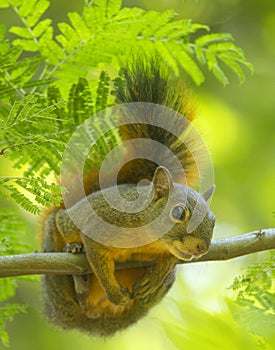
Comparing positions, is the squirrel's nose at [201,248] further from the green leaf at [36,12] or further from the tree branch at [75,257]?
the green leaf at [36,12]

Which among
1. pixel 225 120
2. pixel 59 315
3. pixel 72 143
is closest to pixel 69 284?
pixel 59 315

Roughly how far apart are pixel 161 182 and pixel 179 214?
11 centimetres

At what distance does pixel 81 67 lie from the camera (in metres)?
1.85

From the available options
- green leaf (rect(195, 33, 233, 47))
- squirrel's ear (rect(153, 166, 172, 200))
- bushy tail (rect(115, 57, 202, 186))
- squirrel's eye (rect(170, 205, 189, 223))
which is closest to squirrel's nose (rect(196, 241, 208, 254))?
squirrel's eye (rect(170, 205, 189, 223))

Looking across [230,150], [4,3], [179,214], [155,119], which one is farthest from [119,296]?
[230,150]

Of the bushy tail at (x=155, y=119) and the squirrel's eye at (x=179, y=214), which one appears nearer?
the bushy tail at (x=155, y=119)

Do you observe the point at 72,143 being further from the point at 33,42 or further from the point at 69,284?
the point at 69,284

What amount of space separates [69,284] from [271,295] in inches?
37.1

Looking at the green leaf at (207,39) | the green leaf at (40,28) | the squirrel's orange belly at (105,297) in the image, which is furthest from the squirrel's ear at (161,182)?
the green leaf at (40,28)

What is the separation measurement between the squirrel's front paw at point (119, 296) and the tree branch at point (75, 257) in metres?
0.12

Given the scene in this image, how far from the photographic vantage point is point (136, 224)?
2.11 metres

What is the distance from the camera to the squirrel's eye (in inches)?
79.1

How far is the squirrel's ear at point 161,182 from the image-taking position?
2.04 meters

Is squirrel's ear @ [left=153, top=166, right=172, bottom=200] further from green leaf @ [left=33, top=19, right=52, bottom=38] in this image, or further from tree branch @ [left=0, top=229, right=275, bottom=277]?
green leaf @ [left=33, top=19, right=52, bottom=38]
